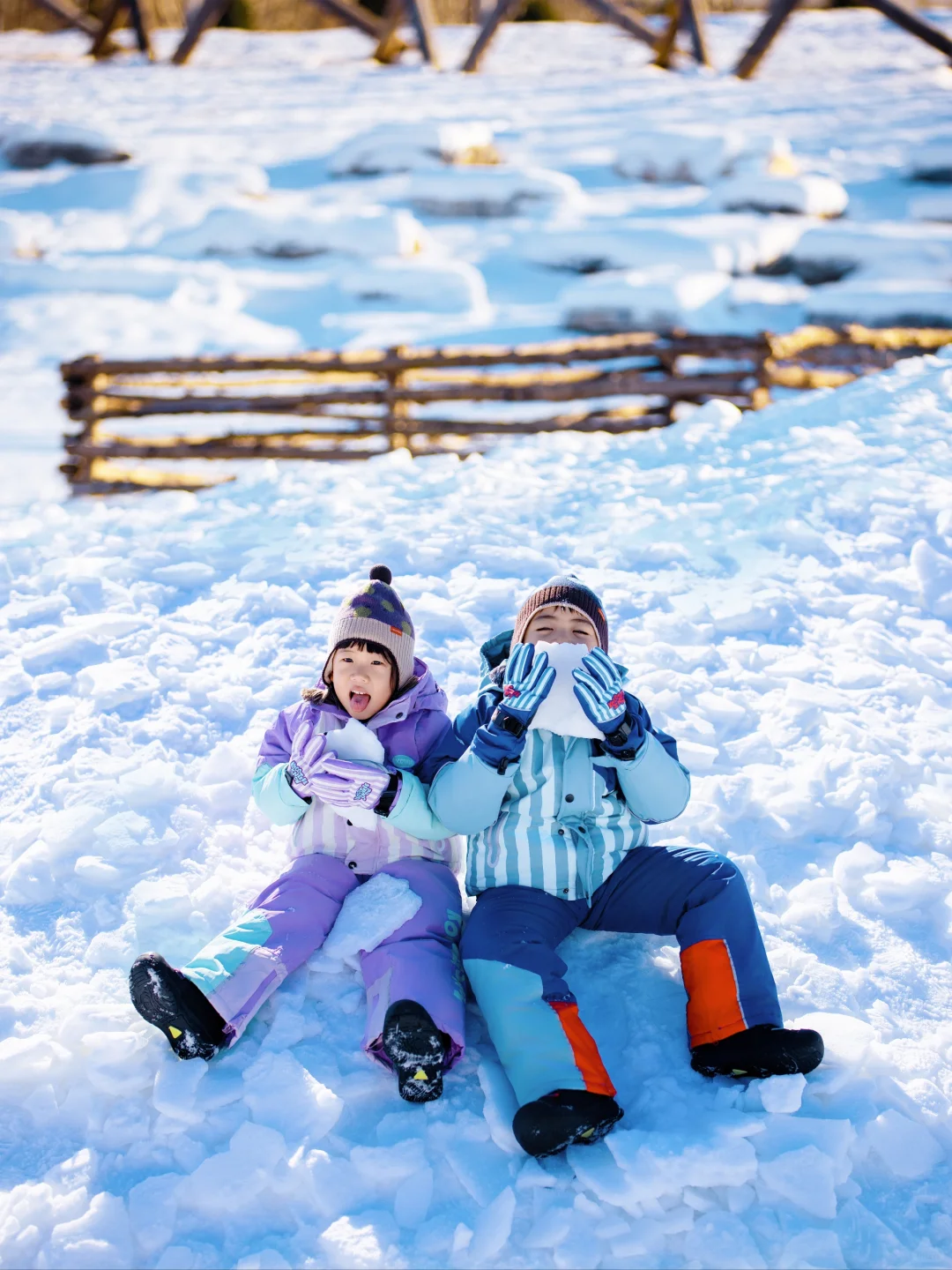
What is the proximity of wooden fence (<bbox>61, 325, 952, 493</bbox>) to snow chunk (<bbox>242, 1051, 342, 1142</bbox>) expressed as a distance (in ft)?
17.4

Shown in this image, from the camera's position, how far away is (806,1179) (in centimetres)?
188

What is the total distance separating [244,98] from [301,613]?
18.4 metres

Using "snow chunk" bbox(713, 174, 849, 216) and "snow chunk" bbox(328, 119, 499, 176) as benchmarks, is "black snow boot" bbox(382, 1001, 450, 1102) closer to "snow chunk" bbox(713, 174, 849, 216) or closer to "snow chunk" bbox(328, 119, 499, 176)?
"snow chunk" bbox(713, 174, 849, 216)

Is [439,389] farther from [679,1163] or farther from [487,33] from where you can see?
[487,33]

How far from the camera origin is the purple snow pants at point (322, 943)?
2123 mm

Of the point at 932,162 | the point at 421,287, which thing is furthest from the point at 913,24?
the point at 421,287

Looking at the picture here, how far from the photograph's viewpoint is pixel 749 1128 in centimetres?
193

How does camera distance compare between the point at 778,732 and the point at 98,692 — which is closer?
the point at 778,732

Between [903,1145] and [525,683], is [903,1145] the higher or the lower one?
the lower one

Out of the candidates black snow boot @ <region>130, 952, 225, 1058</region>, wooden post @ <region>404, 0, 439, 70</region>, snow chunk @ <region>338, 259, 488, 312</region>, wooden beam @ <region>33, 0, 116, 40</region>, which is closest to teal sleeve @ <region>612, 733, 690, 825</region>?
black snow boot @ <region>130, 952, 225, 1058</region>

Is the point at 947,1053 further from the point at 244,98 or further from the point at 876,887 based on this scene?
the point at 244,98

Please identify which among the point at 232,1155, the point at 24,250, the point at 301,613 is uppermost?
the point at 232,1155

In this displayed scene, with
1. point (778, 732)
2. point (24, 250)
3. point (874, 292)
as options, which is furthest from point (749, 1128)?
point (24, 250)

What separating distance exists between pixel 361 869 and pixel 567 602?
2.72 ft
